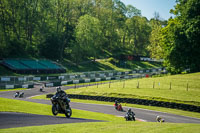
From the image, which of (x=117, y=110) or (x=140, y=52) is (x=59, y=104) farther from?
(x=140, y=52)

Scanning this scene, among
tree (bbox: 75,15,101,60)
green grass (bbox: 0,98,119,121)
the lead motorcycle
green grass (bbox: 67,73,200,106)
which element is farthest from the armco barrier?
tree (bbox: 75,15,101,60)

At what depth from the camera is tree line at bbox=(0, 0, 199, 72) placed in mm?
63781

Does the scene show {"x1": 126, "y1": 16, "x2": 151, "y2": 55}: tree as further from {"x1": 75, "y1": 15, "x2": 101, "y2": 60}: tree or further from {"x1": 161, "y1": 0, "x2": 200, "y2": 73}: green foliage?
{"x1": 161, "y1": 0, "x2": 200, "y2": 73}: green foliage

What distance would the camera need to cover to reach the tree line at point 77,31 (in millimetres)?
63781

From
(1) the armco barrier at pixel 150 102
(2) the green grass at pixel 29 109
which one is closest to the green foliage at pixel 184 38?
(1) the armco barrier at pixel 150 102

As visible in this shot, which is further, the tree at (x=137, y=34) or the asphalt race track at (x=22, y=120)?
the tree at (x=137, y=34)

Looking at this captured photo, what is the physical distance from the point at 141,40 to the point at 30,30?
54833mm

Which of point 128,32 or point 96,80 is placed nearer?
point 96,80

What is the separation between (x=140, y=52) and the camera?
11512cm

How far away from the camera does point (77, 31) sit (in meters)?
89.3

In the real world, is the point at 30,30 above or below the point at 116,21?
below

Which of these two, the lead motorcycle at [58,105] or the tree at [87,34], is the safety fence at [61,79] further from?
the lead motorcycle at [58,105]

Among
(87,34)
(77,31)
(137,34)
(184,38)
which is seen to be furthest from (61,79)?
(137,34)

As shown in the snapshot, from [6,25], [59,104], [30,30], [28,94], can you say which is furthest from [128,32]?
[59,104]
